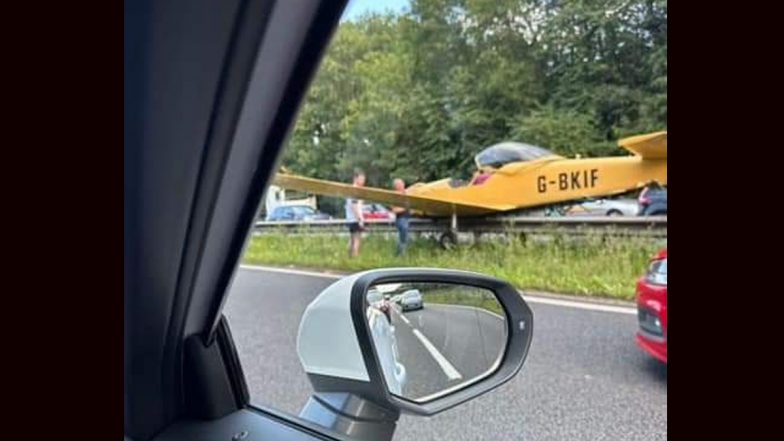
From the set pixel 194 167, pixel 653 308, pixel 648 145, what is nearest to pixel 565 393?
pixel 653 308

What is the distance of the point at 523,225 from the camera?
101 centimetres

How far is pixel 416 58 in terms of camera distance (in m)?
1.07

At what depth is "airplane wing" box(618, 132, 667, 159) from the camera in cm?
57

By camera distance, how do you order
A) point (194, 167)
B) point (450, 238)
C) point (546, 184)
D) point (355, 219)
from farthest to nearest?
point (355, 219)
point (450, 238)
point (546, 184)
point (194, 167)

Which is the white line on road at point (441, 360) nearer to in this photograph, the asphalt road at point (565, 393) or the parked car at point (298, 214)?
the asphalt road at point (565, 393)

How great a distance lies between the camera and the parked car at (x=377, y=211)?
119 cm

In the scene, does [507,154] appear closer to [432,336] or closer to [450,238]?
[450,238]

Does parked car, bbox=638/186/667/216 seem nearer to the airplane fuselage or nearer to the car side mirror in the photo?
the airplane fuselage

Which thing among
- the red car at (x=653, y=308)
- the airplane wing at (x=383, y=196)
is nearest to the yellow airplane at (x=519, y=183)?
→ the airplane wing at (x=383, y=196)

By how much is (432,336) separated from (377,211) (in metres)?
0.28

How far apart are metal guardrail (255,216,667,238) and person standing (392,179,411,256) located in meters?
0.01
